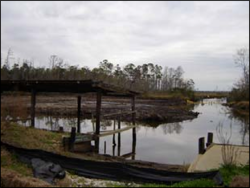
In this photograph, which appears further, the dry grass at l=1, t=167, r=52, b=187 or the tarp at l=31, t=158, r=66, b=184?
the tarp at l=31, t=158, r=66, b=184

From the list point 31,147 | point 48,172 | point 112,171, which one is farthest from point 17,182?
point 31,147

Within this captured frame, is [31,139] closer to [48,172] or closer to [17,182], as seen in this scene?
[48,172]

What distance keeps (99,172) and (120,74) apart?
67889mm

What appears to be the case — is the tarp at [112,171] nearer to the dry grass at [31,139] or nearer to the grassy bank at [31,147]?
the grassy bank at [31,147]

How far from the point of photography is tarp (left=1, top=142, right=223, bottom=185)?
9.20m

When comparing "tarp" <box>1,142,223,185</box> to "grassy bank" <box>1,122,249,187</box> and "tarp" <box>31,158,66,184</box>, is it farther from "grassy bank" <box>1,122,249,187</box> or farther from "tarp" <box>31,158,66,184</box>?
"tarp" <box>31,158,66,184</box>

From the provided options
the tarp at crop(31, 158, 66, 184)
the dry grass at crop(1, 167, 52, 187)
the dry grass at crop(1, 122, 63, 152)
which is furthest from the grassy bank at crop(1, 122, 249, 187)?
the tarp at crop(31, 158, 66, 184)

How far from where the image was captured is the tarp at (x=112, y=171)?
9.20m

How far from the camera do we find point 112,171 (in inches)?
392

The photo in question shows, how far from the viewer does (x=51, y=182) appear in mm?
8734

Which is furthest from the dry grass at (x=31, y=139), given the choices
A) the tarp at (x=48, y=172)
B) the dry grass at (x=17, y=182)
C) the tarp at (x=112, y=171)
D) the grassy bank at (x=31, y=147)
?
the dry grass at (x=17, y=182)

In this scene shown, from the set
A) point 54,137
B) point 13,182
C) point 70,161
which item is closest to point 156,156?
point 54,137

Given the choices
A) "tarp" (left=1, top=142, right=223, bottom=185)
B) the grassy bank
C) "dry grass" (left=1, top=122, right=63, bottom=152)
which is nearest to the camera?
the grassy bank

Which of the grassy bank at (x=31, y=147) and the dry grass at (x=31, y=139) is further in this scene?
the dry grass at (x=31, y=139)
